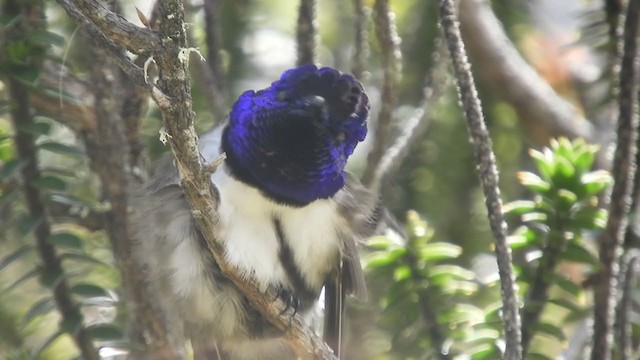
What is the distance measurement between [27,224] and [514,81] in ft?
5.83

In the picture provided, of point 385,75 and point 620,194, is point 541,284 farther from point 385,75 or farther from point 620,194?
point 385,75

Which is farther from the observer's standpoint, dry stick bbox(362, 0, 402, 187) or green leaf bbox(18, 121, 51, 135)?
Result: dry stick bbox(362, 0, 402, 187)

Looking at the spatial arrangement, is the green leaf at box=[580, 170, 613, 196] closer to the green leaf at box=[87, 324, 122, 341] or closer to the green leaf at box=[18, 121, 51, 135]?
the green leaf at box=[87, 324, 122, 341]

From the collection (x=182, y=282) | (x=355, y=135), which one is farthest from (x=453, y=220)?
(x=182, y=282)

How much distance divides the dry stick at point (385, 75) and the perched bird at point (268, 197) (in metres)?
0.10

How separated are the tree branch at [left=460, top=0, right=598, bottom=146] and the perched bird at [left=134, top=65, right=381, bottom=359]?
898mm

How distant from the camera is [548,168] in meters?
2.67

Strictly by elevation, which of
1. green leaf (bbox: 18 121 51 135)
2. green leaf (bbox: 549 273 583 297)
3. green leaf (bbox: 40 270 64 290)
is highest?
green leaf (bbox: 18 121 51 135)

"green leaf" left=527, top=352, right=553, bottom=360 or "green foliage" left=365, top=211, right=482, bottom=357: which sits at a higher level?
"green foliage" left=365, top=211, right=482, bottom=357

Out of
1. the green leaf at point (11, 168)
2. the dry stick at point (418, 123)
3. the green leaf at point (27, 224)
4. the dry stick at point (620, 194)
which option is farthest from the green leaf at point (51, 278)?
the dry stick at point (620, 194)

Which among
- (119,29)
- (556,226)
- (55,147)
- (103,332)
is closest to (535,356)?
(556,226)

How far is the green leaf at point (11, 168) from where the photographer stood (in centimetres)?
249

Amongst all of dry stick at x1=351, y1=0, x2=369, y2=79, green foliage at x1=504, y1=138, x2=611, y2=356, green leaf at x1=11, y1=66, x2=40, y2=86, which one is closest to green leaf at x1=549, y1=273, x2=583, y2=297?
green foliage at x1=504, y1=138, x2=611, y2=356

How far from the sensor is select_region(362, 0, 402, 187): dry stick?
2.89 meters
